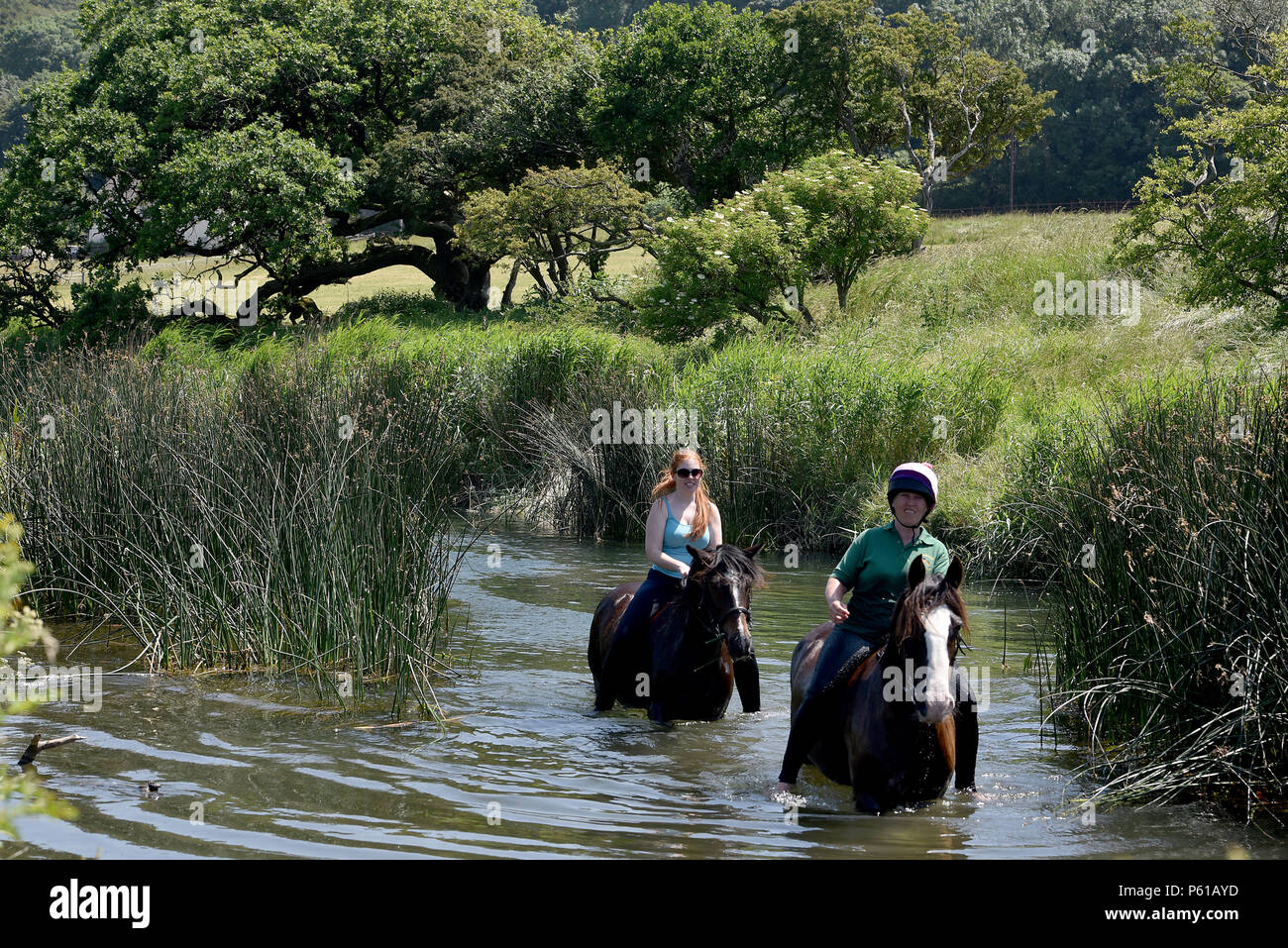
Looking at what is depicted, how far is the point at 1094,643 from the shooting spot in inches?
274

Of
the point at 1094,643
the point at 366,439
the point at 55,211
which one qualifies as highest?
the point at 55,211

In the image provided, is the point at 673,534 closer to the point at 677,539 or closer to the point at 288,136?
the point at 677,539

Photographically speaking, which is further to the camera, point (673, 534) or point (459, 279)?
point (459, 279)

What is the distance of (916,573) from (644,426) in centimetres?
1024

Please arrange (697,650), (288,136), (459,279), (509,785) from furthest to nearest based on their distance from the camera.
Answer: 1. (459,279)
2. (288,136)
3. (697,650)
4. (509,785)

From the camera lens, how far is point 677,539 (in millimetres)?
7660

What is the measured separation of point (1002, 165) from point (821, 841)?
5583 cm

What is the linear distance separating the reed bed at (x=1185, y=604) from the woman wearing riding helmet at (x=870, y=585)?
1004 millimetres

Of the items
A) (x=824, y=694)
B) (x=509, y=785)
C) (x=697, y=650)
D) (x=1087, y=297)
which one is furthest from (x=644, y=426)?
(x=1087, y=297)

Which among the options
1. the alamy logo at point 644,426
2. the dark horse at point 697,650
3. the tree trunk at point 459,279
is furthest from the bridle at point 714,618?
the tree trunk at point 459,279

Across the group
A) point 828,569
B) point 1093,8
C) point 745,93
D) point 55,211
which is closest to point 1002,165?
point 1093,8

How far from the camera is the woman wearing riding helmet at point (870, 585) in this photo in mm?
5953
